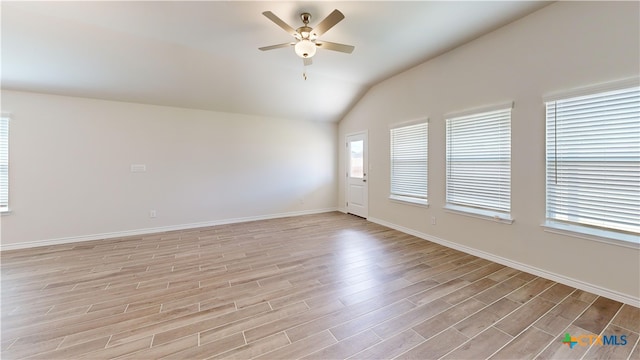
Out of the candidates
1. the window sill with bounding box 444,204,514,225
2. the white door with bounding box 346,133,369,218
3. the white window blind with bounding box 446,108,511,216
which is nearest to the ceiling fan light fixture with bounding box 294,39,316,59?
the white window blind with bounding box 446,108,511,216

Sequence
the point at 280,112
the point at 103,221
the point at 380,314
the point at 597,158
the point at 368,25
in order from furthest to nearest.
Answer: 1. the point at 280,112
2. the point at 103,221
3. the point at 368,25
4. the point at 597,158
5. the point at 380,314

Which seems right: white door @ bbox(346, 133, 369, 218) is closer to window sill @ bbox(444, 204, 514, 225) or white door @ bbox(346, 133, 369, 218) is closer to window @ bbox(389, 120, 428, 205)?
window @ bbox(389, 120, 428, 205)

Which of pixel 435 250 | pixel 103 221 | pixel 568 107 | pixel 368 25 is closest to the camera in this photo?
pixel 568 107

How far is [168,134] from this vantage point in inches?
187

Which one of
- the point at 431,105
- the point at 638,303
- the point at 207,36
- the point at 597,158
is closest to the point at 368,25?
the point at 431,105

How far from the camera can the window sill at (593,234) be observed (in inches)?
85.3

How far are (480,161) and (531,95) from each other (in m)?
0.94

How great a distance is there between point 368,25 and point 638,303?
381cm

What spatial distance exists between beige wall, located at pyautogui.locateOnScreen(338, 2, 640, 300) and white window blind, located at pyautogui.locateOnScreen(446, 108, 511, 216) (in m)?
0.12

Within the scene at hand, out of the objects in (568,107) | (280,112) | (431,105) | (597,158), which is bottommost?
(597,158)

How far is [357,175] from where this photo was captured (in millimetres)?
5918

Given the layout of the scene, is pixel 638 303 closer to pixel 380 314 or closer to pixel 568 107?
pixel 568 107

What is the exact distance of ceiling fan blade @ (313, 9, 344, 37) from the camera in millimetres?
2159

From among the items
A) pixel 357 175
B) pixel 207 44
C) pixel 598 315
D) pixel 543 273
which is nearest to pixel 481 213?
pixel 543 273
